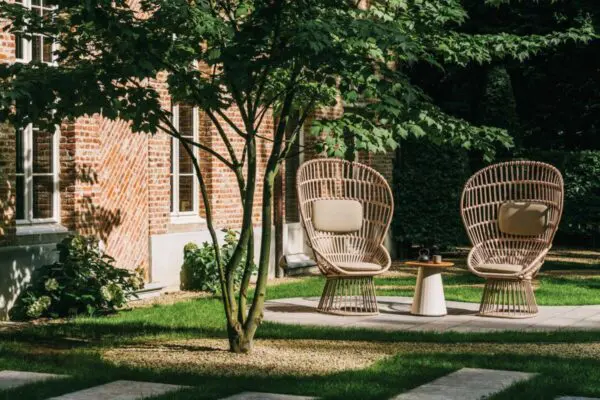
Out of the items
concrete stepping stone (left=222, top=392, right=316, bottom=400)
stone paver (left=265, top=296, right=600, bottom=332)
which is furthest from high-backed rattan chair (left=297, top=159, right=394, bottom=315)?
concrete stepping stone (left=222, top=392, right=316, bottom=400)

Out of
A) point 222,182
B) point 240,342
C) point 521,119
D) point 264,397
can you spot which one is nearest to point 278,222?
point 222,182

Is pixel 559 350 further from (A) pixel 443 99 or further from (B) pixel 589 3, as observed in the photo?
(A) pixel 443 99

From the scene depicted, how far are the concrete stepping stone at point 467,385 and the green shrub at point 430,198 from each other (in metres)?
12.2

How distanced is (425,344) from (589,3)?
53.4 ft

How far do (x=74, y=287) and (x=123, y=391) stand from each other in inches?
187

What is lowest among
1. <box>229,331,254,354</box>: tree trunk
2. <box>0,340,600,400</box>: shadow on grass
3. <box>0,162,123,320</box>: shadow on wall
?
<box>0,340,600,400</box>: shadow on grass

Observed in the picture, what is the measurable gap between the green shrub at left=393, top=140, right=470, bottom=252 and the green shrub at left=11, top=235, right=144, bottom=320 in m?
8.87

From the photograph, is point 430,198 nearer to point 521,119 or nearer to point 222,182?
point 222,182

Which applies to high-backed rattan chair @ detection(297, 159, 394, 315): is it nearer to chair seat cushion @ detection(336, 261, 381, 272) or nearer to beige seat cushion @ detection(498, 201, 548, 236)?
chair seat cushion @ detection(336, 261, 381, 272)

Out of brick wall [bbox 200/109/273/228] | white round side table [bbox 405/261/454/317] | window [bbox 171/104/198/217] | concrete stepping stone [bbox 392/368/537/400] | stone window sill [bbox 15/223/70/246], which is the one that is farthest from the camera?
brick wall [bbox 200/109/273/228]

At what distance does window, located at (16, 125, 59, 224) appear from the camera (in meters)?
11.8

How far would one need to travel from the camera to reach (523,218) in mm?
12250

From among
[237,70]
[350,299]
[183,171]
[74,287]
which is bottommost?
[350,299]

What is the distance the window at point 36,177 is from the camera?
11.8 m
